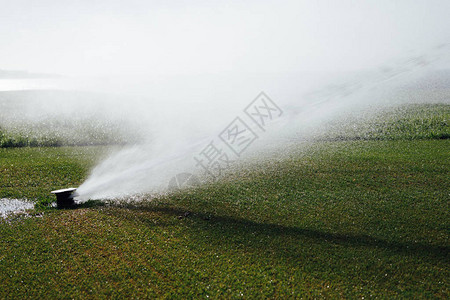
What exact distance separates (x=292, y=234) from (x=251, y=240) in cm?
84

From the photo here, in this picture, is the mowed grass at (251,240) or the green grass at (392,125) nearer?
the mowed grass at (251,240)

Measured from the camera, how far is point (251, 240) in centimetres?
596

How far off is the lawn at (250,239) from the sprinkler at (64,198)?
256 millimetres

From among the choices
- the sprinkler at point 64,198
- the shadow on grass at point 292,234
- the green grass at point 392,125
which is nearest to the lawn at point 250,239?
the shadow on grass at point 292,234

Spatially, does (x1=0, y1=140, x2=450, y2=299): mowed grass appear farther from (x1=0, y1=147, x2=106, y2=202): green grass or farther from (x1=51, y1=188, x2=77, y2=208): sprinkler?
(x1=51, y1=188, x2=77, y2=208): sprinkler

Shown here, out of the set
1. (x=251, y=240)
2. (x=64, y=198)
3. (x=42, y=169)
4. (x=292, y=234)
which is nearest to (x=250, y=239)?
(x=251, y=240)

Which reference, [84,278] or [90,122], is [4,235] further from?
[90,122]

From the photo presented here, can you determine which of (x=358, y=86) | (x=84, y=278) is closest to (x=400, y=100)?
(x=358, y=86)

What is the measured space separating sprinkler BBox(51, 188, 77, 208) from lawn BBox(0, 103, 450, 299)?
256 mm

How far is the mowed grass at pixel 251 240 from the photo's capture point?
15.9 ft

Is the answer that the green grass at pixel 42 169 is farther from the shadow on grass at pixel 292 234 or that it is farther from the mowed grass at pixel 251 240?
the shadow on grass at pixel 292 234

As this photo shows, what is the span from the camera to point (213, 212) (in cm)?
709

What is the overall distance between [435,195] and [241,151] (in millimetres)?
6229

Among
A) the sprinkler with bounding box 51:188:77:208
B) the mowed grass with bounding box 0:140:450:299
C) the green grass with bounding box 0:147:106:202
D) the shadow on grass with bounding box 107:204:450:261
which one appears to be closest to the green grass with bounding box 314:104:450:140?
the mowed grass with bounding box 0:140:450:299
